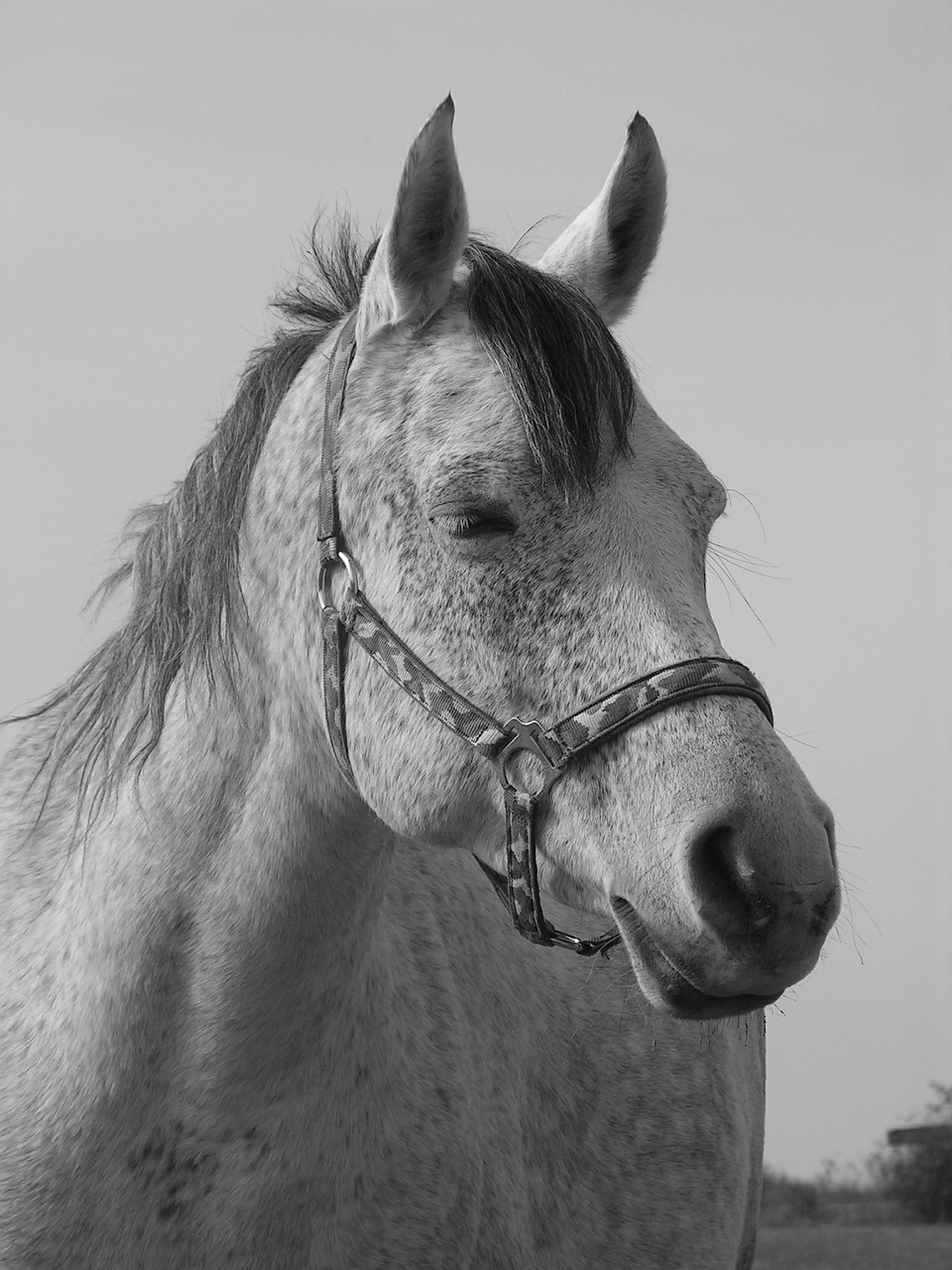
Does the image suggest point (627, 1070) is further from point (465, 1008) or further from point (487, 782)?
point (487, 782)

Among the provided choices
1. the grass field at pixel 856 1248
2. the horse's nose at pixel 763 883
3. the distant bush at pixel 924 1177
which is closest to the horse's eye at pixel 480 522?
the horse's nose at pixel 763 883

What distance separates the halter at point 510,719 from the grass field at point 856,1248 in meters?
16.3

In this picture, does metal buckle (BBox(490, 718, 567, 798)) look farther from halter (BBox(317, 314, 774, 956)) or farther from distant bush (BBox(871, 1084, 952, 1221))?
distant bush (BBox(871, 1084, 952, 1221))

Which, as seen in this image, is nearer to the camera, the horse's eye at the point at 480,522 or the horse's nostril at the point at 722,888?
the horse's nostril at the point at 722,888

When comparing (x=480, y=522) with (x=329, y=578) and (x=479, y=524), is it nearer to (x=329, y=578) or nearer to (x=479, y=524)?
(x=479, y=524)

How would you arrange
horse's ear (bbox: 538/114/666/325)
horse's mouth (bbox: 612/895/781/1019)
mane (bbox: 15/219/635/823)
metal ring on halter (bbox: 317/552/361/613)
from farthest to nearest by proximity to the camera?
horse's ear (bbox: 538/114/666/325), metal ring on halter (bbox: 317/552/361/613), mane (bbox: 15/219/635/823), horse's mouth (bbox: 612/895/781/1019)

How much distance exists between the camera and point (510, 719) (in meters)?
2.59

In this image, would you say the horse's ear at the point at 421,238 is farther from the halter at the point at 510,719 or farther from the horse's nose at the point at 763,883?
the horse's nose at the point at 763,883

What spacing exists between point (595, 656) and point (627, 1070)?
2162 mm

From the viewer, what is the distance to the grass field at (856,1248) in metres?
18.4

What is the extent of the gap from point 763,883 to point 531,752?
0.55 meters

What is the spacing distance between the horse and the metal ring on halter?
0.01 metres

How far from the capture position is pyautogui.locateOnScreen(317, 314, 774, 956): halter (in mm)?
2406

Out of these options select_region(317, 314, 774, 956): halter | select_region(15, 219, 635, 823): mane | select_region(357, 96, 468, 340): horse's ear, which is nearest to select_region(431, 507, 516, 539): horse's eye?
select_region(15, 219, 635, 823): mane
